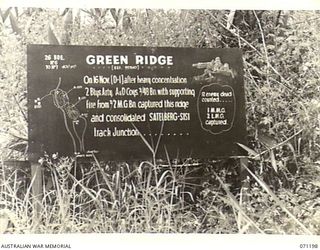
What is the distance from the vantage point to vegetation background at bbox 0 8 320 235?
4.00ft

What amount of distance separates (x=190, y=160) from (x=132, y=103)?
17 cm

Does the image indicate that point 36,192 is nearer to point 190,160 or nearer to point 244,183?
point 190,160

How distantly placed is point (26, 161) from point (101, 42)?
0.95 ft

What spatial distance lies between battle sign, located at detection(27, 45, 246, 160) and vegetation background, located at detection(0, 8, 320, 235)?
22 millimetres

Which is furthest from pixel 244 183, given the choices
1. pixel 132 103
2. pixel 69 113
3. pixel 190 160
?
pixel 69 113

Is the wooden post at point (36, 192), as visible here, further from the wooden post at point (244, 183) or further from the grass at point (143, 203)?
the wooden post at point (244, 183)

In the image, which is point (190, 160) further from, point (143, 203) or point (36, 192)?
point (36, 192)

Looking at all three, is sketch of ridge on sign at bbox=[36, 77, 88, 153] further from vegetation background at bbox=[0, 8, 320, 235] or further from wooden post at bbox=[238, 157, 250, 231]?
wooden post at bbox=[238, 157, 250, 231]

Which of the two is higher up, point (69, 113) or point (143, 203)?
point (69, 113)

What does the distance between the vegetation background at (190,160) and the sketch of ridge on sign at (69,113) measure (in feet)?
0.13

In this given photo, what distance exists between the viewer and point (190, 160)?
49.6 inches

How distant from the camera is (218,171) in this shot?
4.15 feet
